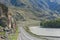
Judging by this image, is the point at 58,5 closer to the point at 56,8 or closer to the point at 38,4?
the point at 56,8

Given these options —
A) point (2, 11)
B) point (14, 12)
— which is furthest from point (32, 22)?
point (2, 11)

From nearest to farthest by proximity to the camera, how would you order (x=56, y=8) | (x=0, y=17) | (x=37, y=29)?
(x=0, y=17), (x=37, y=29), (x=56, y=8)

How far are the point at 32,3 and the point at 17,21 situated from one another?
166 cm

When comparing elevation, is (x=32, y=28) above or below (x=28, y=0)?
below

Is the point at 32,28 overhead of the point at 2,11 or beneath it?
beneath

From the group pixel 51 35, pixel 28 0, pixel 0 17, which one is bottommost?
pixel 51 35

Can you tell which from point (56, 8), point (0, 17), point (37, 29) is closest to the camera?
point (0, 17)

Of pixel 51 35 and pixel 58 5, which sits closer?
pixel 51 35

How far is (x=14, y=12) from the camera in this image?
523 inches

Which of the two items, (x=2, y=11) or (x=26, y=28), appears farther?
(x=26, y=28)

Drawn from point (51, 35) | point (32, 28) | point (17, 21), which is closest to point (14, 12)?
point (17, 21)

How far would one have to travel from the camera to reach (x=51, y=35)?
13.2 meters

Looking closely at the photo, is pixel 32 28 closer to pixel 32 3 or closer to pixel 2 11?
pixel 32 3

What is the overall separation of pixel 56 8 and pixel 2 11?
4964mm
